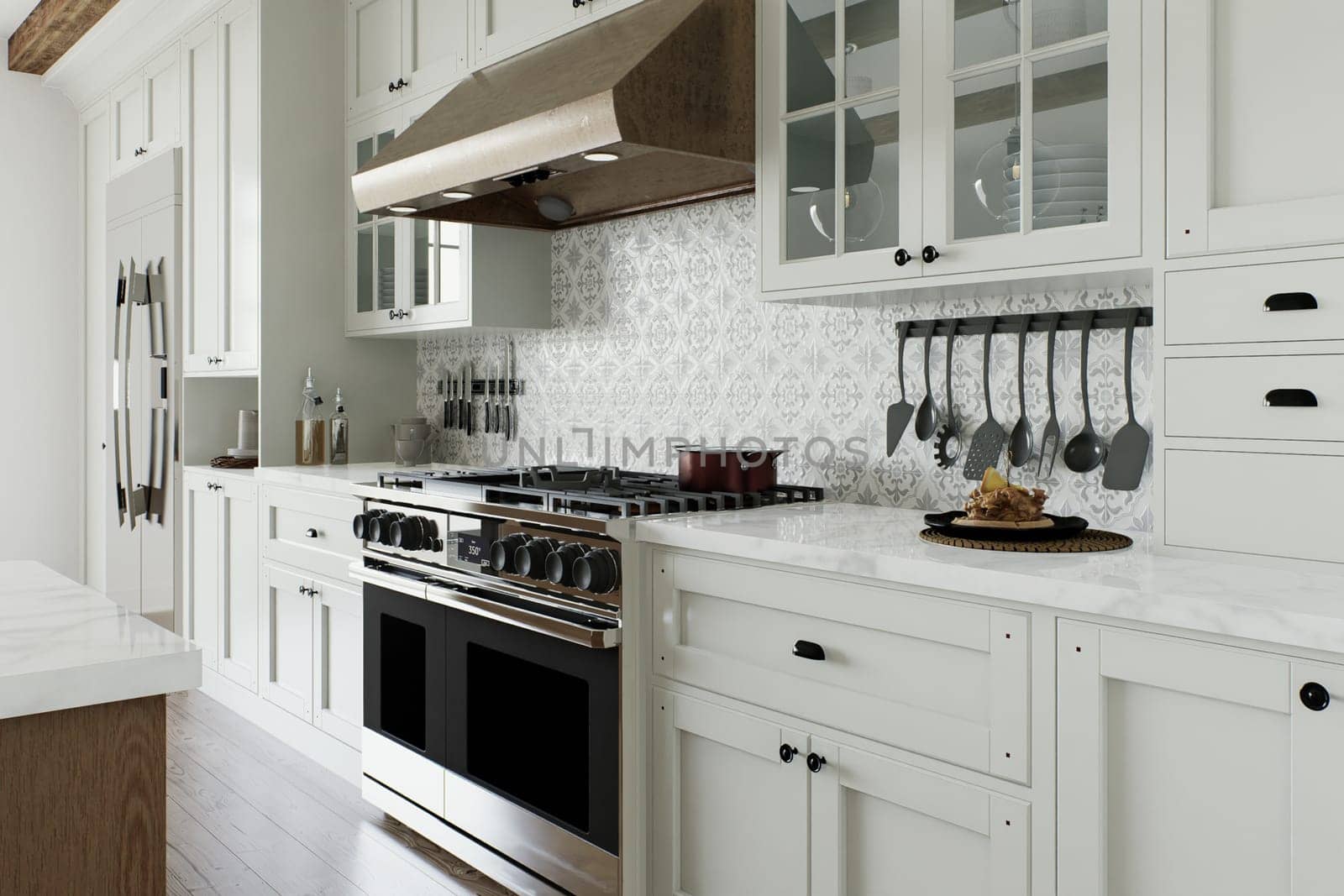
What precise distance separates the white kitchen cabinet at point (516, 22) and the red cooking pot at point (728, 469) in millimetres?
1157

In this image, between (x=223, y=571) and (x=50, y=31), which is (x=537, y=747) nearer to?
(x=223, y=571)

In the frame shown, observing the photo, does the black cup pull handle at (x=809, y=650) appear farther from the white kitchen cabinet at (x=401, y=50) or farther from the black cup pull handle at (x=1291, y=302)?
the white kitchen cabinet at (x=401, y=50)

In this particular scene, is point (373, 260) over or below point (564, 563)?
over

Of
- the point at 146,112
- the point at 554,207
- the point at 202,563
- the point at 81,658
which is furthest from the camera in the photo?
the point at 146,112

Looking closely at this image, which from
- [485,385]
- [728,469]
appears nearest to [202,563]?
[485,385]

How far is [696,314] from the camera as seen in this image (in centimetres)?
293

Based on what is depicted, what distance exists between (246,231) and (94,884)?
3.09m

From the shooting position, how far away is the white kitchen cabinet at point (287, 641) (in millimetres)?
3395

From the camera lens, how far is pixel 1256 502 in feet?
5.24

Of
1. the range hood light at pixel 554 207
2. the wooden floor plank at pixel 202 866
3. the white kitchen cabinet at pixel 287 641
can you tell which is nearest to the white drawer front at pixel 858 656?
the wooden floor plank at pixel 202 866

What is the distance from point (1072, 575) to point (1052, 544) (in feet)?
0.85

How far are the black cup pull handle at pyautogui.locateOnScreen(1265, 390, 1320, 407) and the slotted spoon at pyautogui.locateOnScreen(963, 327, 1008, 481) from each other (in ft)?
2.24

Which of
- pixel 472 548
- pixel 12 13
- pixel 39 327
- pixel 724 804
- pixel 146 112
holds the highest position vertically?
pixel 12 13

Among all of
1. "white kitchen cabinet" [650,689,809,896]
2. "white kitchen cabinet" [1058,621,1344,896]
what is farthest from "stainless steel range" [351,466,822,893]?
"white kitchen cabinet" [1058,621,1344,896]
